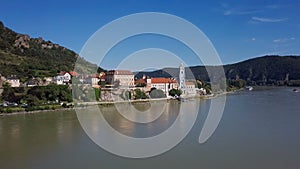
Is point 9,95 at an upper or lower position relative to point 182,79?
lower

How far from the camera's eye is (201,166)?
349cm

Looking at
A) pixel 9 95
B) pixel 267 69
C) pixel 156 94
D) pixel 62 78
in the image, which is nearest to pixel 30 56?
pixel 62 78

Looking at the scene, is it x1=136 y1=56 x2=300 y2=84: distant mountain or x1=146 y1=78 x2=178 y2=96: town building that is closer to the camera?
x1=146 y1=78 x2=178 y2=96: town building

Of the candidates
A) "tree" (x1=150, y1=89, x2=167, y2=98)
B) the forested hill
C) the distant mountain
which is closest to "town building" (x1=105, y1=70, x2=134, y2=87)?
"tree" (x1=150, y1=89, x2=167, y2=98)

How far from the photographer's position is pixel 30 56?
18.6 metres

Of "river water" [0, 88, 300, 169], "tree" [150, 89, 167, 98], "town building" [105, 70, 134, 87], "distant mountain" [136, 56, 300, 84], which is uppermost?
"distant mountain" [136, 56, 300, 84]

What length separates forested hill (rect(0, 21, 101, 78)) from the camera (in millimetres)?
14709

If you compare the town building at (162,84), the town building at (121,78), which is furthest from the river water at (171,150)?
the town building at (162,84)

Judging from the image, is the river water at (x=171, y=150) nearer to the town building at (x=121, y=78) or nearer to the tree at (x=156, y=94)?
the tree at (x=156, y=94)

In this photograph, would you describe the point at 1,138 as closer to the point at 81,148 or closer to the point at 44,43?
the point at 81,148

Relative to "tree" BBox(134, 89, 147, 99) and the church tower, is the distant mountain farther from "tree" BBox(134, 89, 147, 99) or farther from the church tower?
"tree" BBox(134, 89, 147, 99)

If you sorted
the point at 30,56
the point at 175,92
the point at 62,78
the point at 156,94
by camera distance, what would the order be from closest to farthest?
1. the point at 156,94
2. the point at 62,78
3. the point at 175,92
4. the point at 30,56

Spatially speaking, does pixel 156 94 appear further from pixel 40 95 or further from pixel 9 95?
pixel 9 95

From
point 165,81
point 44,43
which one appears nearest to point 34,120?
point 165,81
